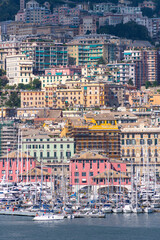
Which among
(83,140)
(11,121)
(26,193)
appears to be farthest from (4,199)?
(11,121)

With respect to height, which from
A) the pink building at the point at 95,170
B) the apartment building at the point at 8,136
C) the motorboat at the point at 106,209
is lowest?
the motorboat at the point at 106,209

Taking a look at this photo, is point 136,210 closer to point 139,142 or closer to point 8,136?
point 139,142

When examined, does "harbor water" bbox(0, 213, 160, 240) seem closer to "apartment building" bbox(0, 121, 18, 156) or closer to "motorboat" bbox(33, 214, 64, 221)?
"motorboat" bbox(33, 214, 64, 221)

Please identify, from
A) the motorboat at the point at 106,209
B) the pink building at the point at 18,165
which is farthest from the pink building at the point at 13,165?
the motorboat at the point at 106,209

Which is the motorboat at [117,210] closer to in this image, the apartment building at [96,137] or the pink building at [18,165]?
the pink building at [18,165]

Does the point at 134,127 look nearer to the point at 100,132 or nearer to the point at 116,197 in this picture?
the point at 100,132

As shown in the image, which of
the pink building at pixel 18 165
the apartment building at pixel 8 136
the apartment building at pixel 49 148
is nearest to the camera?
the pink building at pixel 18 165
